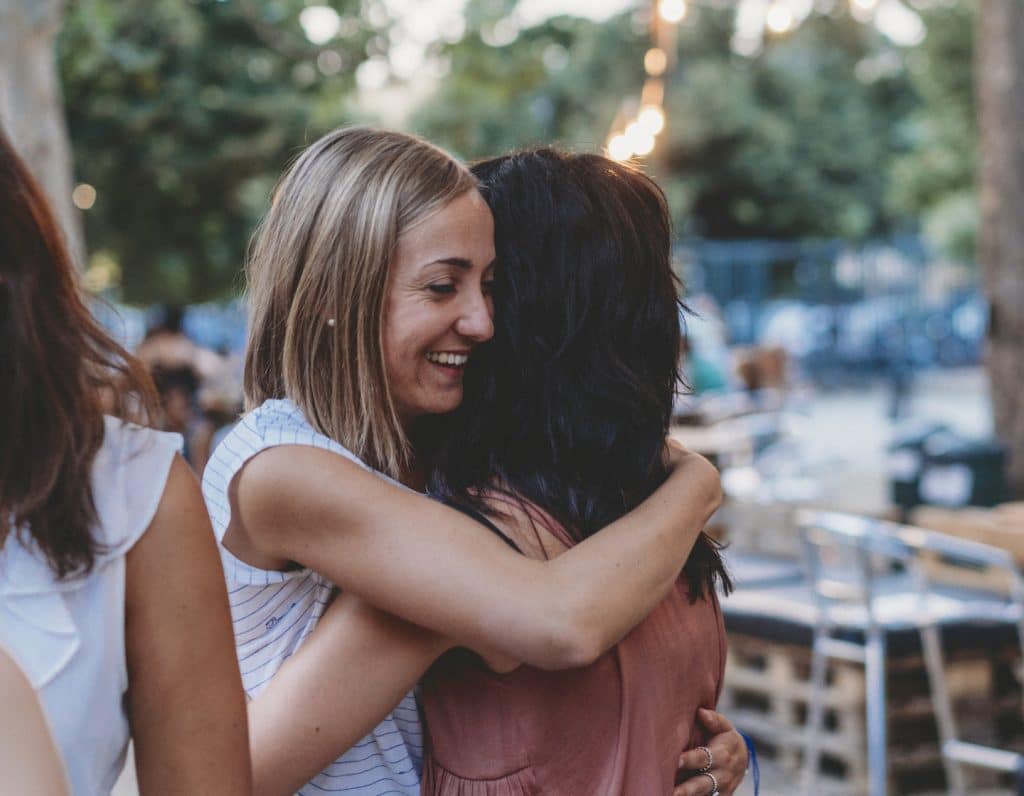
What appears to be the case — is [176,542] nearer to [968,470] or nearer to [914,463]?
[968,470]

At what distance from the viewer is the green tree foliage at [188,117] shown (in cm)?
1314

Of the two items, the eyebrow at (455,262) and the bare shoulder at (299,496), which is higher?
the eyebrow at (455,262)

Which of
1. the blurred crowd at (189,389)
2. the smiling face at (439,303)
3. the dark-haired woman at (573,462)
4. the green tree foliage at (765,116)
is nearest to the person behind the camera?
the dark-haired woman at (573,462)

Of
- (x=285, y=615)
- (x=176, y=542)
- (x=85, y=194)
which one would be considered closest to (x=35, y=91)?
(x=285, y=615)

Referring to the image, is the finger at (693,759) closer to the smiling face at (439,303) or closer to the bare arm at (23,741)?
the smiling face at (439,303)

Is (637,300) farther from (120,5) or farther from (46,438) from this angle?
(120,5)

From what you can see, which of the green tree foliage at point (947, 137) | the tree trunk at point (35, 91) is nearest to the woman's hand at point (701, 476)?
the tree trunk at point (35, 91)

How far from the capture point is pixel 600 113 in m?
31.4

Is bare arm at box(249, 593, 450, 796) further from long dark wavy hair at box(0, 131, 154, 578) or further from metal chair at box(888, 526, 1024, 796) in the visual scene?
metal chair at box(888, 526, 1024, 796)

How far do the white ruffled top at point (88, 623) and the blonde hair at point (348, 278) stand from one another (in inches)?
19.2

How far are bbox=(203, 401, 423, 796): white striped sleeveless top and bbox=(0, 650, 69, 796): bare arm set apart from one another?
2.20ft

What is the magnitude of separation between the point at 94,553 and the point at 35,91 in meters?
6.44

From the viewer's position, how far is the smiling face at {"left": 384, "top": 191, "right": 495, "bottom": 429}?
5.21 ft

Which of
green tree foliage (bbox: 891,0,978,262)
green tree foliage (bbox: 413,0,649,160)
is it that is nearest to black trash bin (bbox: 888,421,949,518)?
green tree foliage (bbox: 413,0,649,160)
